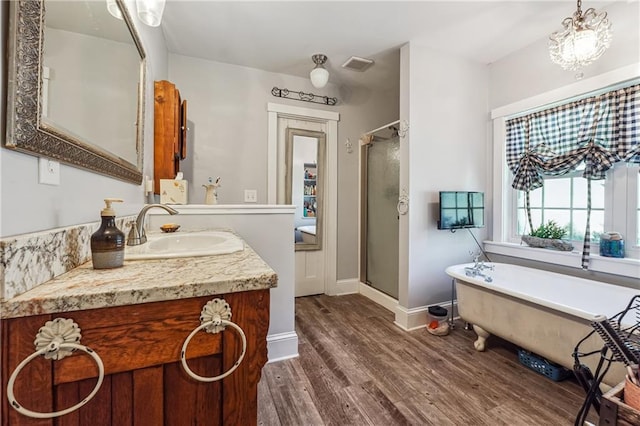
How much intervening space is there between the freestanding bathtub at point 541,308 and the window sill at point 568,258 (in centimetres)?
14

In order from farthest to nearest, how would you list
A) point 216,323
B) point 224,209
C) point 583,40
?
point 224,209 → point 583,40 → point 216,323

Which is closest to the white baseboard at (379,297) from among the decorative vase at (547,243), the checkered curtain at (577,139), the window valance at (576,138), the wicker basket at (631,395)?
the decorative vase at (547,243)

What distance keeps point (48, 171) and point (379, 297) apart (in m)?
2.84

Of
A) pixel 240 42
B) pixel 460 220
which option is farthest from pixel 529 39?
pixel 240 42

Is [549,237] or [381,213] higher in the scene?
[381,213]

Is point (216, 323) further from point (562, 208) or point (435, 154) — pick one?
point (562, 208)

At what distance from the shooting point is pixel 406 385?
5.30 ft

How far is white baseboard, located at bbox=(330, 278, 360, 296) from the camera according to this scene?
325 cm

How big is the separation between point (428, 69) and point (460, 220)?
1.38 metres

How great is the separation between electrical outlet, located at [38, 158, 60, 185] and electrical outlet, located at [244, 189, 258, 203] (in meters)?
2.11

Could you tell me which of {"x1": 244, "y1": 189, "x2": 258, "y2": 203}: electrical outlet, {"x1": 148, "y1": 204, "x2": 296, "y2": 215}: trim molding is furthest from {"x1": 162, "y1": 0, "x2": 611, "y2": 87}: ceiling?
{"x1": 148, "y1": 204, "x2": 296, "y2": 215}: trim molding

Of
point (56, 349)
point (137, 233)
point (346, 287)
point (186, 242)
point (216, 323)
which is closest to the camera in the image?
point (56, 349)

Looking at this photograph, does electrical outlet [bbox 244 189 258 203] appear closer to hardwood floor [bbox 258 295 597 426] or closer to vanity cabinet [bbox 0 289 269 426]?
hardwood floor [bbox 258 295 597 426]

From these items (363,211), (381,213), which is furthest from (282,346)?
(363,211)
